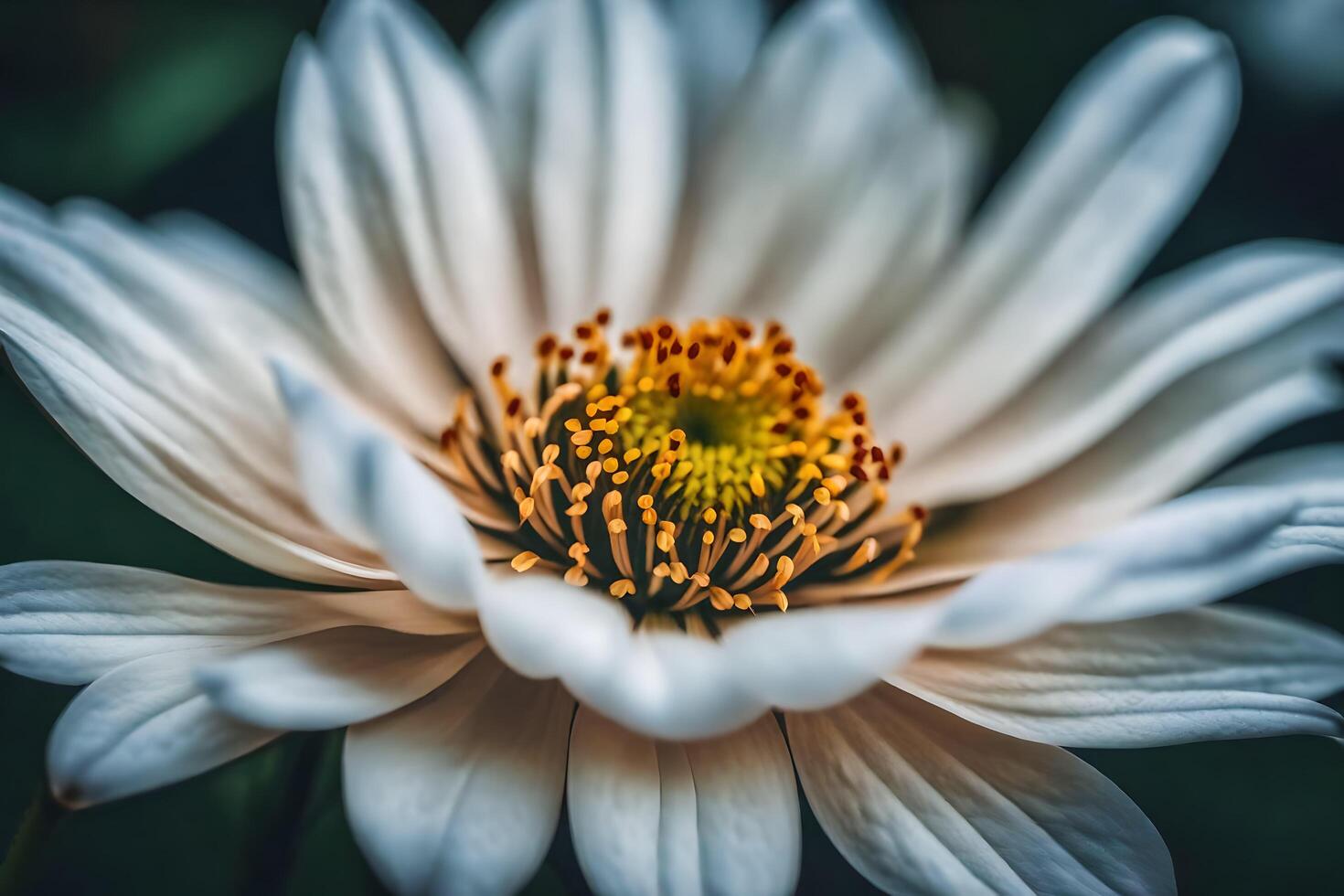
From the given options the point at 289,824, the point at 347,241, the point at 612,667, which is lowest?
the point at 289,824

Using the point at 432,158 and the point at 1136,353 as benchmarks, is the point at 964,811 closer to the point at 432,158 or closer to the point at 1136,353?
the point at 1136,353

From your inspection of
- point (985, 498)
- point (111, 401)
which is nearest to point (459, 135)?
point (111, 401)

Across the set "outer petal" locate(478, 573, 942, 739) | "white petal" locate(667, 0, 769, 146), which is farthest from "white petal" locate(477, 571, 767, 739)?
"white petal" locate(667, 0, 769, 146)

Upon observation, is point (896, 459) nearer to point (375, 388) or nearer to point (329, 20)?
point (375, 388)

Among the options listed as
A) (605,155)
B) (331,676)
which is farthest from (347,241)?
(331,676)

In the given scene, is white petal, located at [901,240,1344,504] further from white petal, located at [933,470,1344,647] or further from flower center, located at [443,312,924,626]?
white petal, located at [933,470,1344,647]
